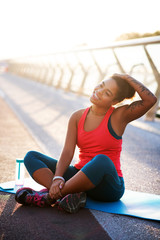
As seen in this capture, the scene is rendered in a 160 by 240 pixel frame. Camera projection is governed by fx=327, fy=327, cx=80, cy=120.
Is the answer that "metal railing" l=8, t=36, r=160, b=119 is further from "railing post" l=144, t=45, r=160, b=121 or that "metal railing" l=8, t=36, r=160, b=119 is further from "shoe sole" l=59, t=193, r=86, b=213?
"shoe sole" l=59, t=193, r=86, b=213

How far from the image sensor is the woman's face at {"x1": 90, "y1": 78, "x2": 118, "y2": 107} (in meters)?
3.06

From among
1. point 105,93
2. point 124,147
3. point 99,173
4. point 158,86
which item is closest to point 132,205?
point 99,173

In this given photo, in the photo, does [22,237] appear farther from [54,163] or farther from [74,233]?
[54,163]

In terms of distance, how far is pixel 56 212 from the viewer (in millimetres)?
2664

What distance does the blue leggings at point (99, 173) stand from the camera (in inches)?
104

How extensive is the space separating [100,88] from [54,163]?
846 mm

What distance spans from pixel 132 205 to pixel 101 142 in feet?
2.05

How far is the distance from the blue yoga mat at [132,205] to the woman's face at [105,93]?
0.91 meters

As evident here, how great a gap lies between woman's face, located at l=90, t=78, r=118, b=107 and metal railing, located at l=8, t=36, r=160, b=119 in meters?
4.17

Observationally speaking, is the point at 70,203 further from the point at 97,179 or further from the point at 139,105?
the point at 139,105

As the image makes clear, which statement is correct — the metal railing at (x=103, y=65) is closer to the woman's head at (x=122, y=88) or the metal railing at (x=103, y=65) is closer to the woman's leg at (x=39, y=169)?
the woman's head at (x=122, y=88)

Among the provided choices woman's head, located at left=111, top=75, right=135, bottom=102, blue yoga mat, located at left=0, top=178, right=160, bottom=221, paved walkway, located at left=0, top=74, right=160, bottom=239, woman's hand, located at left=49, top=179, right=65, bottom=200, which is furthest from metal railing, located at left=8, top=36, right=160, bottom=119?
woman's hand, located at left=49, top=179, right=65, bottom=200

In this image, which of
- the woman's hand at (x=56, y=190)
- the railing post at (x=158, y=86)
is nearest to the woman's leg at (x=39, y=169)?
the woman's hand at (x=56, y=190)

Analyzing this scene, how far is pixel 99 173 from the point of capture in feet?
8.69
